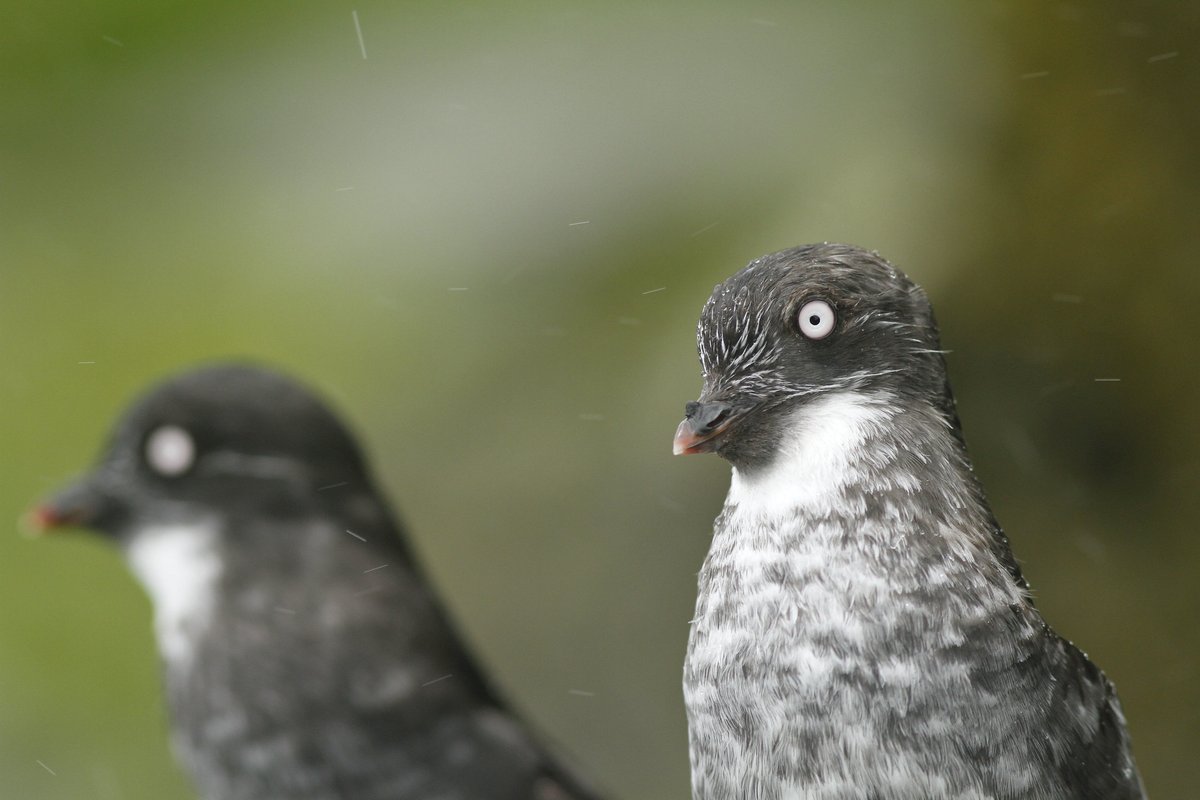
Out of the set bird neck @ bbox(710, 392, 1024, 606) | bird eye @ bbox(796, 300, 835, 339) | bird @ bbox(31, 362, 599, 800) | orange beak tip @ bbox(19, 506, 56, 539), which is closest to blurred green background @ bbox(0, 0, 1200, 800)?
bird @ bbox(31, 362, 599, 800)

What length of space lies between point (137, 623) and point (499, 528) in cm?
213

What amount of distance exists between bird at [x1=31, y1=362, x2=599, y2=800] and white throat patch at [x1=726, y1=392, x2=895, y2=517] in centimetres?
120

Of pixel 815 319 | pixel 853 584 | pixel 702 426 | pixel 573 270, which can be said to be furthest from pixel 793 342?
pixel 573 270

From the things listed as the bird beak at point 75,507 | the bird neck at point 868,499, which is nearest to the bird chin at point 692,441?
the bird neck at point 868,499

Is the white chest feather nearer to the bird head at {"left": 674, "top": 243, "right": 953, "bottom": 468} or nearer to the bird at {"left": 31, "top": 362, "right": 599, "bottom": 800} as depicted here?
the bird at {"left": 31, "top": 362, "right": 599, "bottom": 800}

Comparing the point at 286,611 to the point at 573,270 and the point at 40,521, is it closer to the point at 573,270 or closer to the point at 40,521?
the point at 40,521

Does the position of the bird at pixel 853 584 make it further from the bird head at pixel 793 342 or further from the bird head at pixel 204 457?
the bird head at pixel 204 457

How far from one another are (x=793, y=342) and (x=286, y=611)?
57.8 inches

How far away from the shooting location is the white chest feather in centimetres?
264

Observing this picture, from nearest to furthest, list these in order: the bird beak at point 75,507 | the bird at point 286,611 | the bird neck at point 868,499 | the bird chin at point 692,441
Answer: the bird chin at point 692,441 → the bird neck at point 868,499 → the bird at point 286,611 → the bird beak at point 75,507

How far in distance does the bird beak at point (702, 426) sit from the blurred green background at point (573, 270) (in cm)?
234

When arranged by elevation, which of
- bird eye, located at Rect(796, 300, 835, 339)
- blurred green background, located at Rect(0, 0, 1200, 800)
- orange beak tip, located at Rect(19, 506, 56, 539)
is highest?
bird eye, located at Rect(796, 300, 835, 339)

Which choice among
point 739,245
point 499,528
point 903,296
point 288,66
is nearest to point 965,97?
point 739,245

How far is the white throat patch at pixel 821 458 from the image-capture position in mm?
1536
